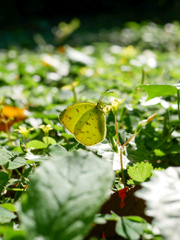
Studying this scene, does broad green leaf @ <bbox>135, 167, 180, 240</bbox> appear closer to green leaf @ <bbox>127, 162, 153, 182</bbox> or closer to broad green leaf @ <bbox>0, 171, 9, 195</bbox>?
green leaf @ <bbox>127, 162, 153, 182</bbox>

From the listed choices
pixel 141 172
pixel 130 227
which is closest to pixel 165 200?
pixel 130 227

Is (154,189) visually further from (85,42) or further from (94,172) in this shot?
(85,42)

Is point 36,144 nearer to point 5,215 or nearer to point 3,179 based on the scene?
point 3,179

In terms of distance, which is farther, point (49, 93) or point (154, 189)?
point (49, 93)

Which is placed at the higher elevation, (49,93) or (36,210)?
(49,93)

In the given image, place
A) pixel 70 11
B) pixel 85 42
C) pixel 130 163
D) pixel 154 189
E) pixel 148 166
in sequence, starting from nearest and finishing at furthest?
1. pixel 154 189
2. pixel 148 166
3. pixel 130 163
4. pixel 85 42
5. pixel 70 11

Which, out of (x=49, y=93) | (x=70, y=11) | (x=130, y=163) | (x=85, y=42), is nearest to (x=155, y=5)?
(x=70, y=11)

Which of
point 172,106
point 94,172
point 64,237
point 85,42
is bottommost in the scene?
point 64,237
